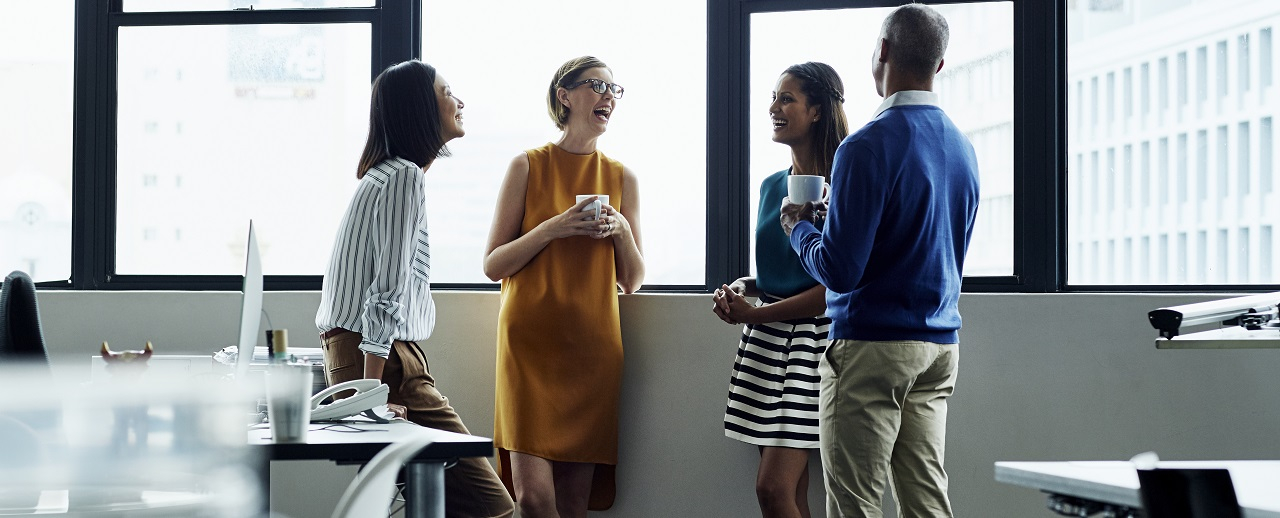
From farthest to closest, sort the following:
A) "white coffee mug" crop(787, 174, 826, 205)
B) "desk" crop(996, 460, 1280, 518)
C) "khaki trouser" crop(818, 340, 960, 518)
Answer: "white coffee mug" crop(787, 174, 826, 205) < "khaki trouser" crop(818, 340, 960, 518) < "desk" crop(996, 460, 1280, 518)

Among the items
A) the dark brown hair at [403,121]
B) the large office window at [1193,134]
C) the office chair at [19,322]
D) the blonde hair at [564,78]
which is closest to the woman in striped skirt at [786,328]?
the blonde hair at [564,78]

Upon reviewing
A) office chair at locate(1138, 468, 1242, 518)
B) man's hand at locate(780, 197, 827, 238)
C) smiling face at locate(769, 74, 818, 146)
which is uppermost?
smiling face at locate(769, 74, 818, 146)

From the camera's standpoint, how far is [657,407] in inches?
130

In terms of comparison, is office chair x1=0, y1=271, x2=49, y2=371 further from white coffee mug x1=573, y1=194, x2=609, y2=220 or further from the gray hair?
the gray hair

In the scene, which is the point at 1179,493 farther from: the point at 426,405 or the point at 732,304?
the point at 732,304

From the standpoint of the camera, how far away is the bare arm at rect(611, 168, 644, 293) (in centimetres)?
310

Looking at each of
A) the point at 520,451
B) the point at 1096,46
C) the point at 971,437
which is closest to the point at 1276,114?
the point at 1096,46

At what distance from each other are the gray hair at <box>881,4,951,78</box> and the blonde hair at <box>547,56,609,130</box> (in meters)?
1.13

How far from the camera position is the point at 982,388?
3195mm

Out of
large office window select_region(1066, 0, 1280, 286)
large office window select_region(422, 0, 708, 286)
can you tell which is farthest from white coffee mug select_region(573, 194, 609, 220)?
large office window select_region(1066, 0, 1280, 286)

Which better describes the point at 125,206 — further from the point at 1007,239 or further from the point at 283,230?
the point at 1007,239

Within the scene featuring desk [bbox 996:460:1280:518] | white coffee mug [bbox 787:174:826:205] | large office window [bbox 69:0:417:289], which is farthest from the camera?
large office window [bbox 69:0:417:289]

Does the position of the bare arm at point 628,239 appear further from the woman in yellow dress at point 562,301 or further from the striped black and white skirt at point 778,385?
the striped black and white skirt at point 778,385

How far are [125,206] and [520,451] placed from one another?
1750 millimetres
